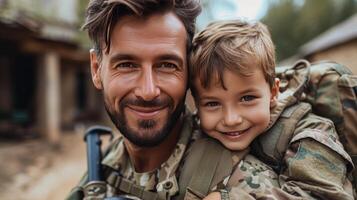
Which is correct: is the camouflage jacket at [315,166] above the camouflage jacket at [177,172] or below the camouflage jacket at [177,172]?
above

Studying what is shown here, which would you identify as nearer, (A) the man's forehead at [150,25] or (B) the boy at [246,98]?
(B) the boy at [246,98]

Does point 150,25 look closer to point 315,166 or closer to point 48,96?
point 315,166

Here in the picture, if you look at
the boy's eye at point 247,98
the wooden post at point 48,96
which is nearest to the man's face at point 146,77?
the boy's eye at point 247,98

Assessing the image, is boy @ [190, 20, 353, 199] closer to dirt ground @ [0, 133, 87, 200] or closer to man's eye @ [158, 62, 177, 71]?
man's eye @ [158, 62, 177, 71]

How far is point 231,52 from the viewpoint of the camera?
4.26 feet

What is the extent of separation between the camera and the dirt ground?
23.6ft

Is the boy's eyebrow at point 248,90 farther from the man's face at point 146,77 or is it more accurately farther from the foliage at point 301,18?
the foliage at point 301,18

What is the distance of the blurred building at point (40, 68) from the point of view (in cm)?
987

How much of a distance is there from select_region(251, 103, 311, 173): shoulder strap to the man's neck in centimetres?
37

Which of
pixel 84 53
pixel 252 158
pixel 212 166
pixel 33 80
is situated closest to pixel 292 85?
pixel 252 158

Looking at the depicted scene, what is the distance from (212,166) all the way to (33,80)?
13.1 meters

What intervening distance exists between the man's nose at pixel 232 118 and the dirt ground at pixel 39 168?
5.94m

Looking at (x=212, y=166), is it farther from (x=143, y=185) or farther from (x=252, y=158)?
(x=143, y=185)

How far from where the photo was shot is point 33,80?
13492 mm
